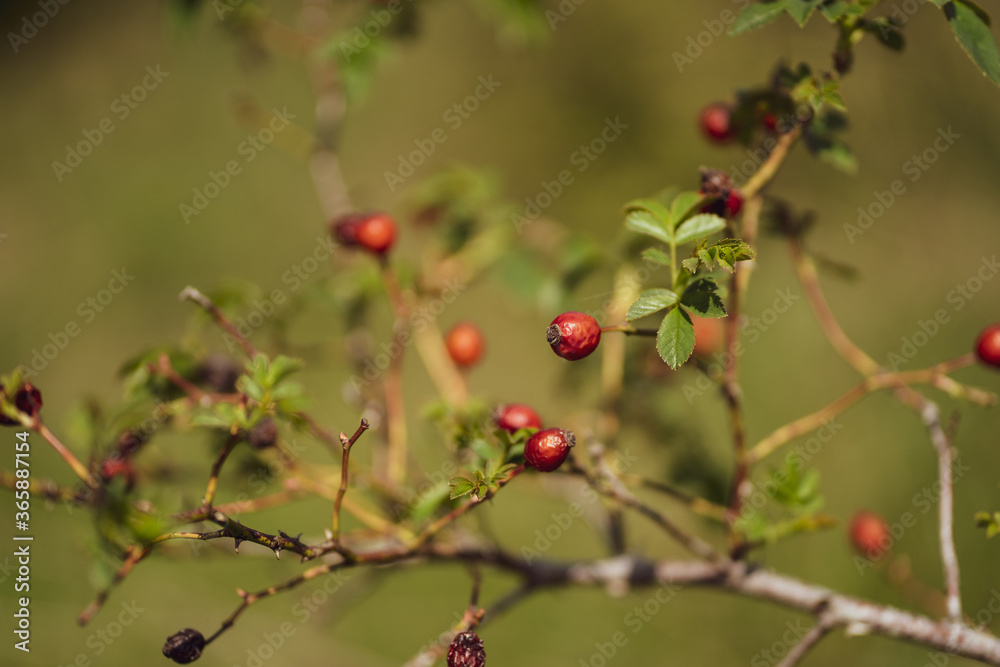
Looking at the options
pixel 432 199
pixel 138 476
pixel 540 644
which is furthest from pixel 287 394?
pixel 540 644

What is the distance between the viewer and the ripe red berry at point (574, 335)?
0.95m

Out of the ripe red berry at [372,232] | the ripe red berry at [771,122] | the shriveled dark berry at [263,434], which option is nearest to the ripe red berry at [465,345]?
the ripe red berry at [372,232]

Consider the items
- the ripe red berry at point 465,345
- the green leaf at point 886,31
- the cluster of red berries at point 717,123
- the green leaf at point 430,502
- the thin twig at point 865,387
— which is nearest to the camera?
the green leaf at point 886,31

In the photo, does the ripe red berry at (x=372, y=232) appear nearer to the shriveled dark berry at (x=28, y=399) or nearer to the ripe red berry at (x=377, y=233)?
the ripe red berry at (x=377, y=233)

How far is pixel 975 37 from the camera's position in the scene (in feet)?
3.35

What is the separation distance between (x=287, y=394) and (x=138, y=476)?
26.0 inches

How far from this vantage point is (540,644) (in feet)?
10.6

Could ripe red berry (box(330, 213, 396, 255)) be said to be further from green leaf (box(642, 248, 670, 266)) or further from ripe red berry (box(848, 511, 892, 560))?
ripe red berry (box(848, 511, 892, 560))

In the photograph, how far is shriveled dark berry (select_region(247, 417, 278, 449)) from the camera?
4.17ft

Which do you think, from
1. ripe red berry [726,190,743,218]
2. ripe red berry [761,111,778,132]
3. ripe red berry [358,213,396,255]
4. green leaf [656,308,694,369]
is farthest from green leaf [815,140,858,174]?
ripe red berry [358,213,396,255]

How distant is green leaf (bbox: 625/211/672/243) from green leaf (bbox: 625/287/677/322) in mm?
109

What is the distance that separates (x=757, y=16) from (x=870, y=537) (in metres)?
1.23

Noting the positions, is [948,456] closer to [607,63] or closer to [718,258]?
[718,258]

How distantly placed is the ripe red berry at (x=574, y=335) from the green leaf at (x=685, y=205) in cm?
24
